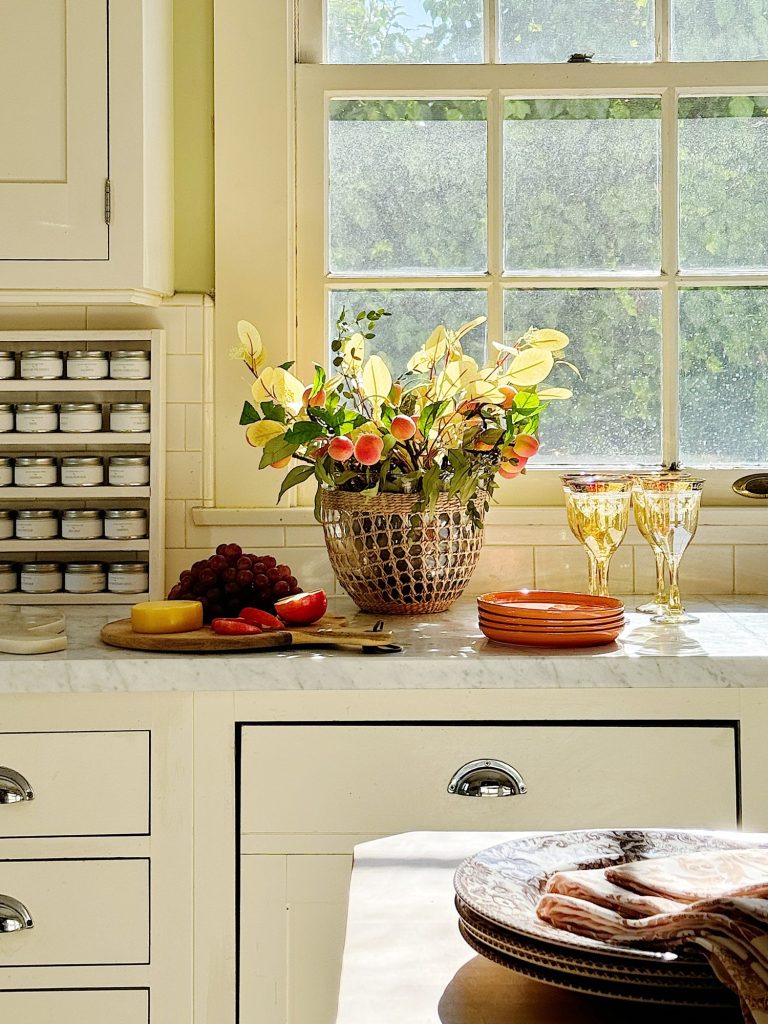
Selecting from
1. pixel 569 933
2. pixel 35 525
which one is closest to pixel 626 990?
pixel 569 933

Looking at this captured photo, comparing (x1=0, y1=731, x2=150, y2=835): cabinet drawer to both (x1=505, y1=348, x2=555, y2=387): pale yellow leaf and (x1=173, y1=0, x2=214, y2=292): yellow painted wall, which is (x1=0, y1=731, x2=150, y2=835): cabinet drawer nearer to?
(x1=505, y1=348, x2=555, y2=387): pale yellow leaf

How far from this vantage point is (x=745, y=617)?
7.09 ft

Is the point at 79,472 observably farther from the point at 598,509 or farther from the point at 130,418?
the point at 598,509

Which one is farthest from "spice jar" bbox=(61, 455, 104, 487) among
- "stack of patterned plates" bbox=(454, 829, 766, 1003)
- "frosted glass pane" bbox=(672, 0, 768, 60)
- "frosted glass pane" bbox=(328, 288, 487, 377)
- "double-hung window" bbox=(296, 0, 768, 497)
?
"stack of patterned plates" bbox=(454, 829, 766, 1003)

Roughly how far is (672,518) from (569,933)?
152 centimetres

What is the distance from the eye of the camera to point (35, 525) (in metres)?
2.40

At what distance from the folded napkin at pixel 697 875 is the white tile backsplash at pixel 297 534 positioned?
1.71m

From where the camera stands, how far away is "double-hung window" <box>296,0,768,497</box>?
2.54 m

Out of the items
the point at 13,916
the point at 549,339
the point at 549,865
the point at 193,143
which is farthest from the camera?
the point at 193,143

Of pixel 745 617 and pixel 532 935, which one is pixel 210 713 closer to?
pixel 745 617

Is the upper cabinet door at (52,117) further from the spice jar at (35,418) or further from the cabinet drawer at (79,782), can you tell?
the cabinet drawer at (79,782)

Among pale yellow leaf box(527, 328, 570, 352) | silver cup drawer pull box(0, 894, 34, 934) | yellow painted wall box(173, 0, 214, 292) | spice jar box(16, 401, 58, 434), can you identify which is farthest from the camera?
yellow painted wall box(173, 0, 214, 292)

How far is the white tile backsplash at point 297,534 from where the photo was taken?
8.09 feet

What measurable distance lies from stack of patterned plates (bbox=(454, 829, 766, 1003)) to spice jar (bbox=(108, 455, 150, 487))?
169cm
